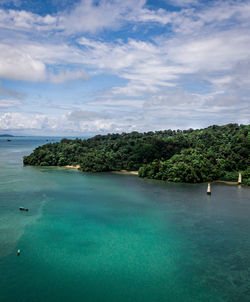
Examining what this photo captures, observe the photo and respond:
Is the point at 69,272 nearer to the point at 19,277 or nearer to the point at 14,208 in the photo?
the point at 19,277

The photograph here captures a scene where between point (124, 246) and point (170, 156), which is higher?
point (170, 156)

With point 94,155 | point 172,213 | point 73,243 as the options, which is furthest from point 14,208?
point 94,155

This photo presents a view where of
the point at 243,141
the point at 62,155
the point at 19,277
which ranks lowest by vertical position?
the point at 19,277

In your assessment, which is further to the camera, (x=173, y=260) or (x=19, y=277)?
(x=173, y=260)

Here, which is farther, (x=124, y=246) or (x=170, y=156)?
(x=170, y=156)

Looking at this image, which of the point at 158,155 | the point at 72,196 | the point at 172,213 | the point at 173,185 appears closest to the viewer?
the point at 172,213
